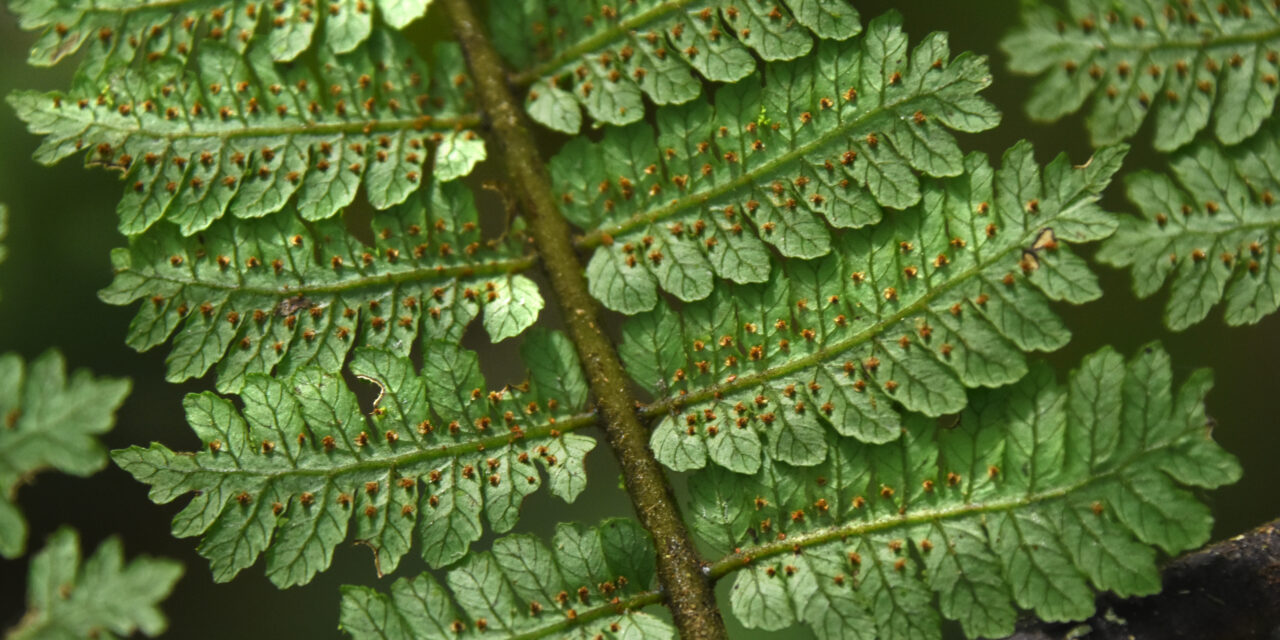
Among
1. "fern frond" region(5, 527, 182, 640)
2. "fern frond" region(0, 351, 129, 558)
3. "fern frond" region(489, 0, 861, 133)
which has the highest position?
"fern frond" region(489, 0, 861, 133)

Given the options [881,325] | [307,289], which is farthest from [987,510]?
[307,289]

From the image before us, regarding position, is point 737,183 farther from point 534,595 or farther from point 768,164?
point 534,595

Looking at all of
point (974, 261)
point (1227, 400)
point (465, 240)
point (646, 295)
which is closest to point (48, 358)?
point (465, 240)

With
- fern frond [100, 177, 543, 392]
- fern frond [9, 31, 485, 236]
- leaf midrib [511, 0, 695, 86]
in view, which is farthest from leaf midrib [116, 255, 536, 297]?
leaf midrib [511, 0, 695, 86]

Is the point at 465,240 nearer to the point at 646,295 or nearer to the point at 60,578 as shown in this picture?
the point at 646,295

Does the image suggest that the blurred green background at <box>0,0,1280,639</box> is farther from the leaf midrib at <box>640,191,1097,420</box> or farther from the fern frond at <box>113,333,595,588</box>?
the leaf midrib at <box>640,191,1097,420</box>

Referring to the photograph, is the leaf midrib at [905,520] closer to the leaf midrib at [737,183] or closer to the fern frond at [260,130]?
the leaf midrib at [737,183]
